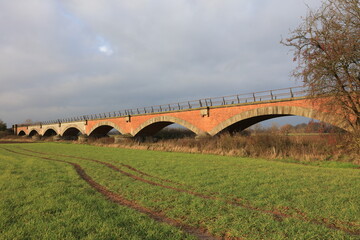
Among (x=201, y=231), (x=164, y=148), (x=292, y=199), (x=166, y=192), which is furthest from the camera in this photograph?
(x=164, y=148)

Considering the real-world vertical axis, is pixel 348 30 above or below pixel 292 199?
above

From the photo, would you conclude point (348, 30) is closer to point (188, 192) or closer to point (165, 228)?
point (188, 192)

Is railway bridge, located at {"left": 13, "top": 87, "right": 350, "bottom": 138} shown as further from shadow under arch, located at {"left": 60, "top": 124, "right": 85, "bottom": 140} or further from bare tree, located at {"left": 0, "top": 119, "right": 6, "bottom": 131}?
bare tree, located at {"left": 0, "top": 119, "right": 6, "bottom": 131}

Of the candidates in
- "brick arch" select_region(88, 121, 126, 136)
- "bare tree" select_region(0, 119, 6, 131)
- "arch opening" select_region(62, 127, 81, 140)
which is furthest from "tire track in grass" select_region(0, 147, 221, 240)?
"bare tree" select_region(0, 119, 6, 131)

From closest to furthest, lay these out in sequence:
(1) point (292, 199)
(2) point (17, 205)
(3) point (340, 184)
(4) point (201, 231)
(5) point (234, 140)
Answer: (4) point (201, 231) → (2) point (17, 205) → (1) point (292, 199) → (3) point (340, 184) → (5) point (234, 140)

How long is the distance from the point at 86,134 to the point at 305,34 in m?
50.0

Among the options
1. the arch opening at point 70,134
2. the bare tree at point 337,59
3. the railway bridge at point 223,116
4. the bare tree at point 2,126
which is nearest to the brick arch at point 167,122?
the railway bridge at point 223,116

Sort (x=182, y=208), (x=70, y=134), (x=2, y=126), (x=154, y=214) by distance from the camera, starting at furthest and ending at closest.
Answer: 1. (x=2, y=126)
2. (x=70, y=134)
3. (x=182, y=208)
4. (x=154, y=214)

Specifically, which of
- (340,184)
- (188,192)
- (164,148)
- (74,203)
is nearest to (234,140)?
(164,148)

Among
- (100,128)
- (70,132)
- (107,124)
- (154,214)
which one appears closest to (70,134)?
(70,132)

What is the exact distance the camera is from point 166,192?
251 inches

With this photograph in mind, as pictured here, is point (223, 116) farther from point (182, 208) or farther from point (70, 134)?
point (70, 134)

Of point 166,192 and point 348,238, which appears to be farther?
point 166,192

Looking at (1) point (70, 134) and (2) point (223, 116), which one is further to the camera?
(1) point (70, 134)
